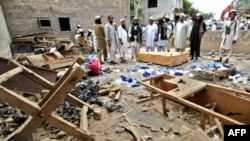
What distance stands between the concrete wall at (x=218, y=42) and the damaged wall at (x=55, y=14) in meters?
8.17

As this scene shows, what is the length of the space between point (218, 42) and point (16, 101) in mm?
9966

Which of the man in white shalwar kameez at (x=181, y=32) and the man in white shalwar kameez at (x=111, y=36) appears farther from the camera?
the man in white shalwar kameez at (x=181, y=32)

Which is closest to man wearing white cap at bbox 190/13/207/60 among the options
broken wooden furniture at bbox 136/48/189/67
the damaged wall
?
broken wooden furniture at bbox 136/48/189/67

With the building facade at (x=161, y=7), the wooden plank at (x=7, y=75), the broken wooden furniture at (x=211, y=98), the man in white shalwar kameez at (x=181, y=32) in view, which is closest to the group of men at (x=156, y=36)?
the man in white shalwar kameez at (x=181, y=32)

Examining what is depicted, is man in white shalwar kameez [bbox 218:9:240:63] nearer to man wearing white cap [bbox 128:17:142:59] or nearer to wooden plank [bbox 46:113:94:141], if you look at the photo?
man wearing white cap [bbox 128:17:142:59]

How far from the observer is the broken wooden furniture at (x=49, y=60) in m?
6.10

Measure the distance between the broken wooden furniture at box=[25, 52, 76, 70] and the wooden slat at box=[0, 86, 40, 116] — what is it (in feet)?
15.3

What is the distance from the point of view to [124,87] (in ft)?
14.6

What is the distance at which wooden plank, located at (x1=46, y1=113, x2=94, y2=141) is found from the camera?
1.93 metres

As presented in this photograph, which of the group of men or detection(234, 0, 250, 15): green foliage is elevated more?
detection(234, 0, 250, 15): green foliage

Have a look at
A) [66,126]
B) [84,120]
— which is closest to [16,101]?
[66,126]

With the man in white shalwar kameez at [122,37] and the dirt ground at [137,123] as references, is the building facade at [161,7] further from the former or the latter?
the dirt ground at [137,123]

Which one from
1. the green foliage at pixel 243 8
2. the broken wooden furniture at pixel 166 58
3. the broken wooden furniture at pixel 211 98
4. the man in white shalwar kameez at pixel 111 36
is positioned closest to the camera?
the broken wooden furniture at pixel 211 98

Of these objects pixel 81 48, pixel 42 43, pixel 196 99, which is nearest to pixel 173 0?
pixel 81 48
